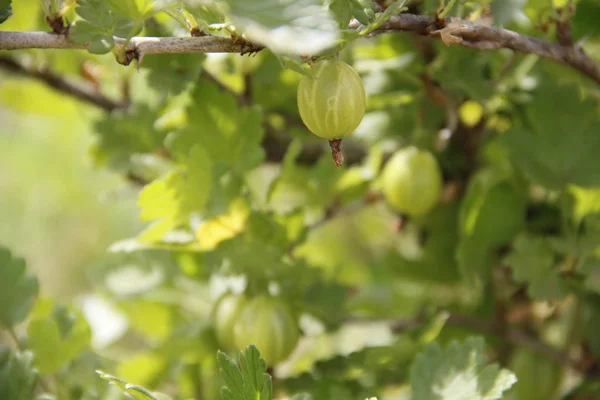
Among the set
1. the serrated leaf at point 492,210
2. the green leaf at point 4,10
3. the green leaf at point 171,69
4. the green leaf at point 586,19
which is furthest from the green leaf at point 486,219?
the green leaf at point 4,10

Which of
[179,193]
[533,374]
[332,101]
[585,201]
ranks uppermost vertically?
[332,101]

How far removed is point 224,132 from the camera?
0.53m

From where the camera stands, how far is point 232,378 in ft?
1.17

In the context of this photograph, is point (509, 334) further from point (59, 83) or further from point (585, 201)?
point (59, 83)

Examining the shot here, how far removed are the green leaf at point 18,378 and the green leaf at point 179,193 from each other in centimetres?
12

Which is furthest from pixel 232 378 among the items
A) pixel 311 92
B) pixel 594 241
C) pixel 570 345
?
pixel 570 345

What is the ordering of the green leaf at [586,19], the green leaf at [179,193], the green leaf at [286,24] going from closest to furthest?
the green leaf at [286,24], the green leaf at [179,193], the green leaf at [586,19]

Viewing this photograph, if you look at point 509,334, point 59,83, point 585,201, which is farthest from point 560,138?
point 59,83

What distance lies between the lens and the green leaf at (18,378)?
1.40ft

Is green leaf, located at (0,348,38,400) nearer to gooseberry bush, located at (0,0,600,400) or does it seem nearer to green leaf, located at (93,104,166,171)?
gooseberry bush, located at (0,0,600,400)

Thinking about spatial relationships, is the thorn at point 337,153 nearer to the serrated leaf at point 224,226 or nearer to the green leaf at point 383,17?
the green leaf at point 383,17

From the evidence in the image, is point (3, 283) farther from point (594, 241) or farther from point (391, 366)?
point (594, 241)

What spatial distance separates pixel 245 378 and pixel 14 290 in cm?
24

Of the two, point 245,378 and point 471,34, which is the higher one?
point 471,34
